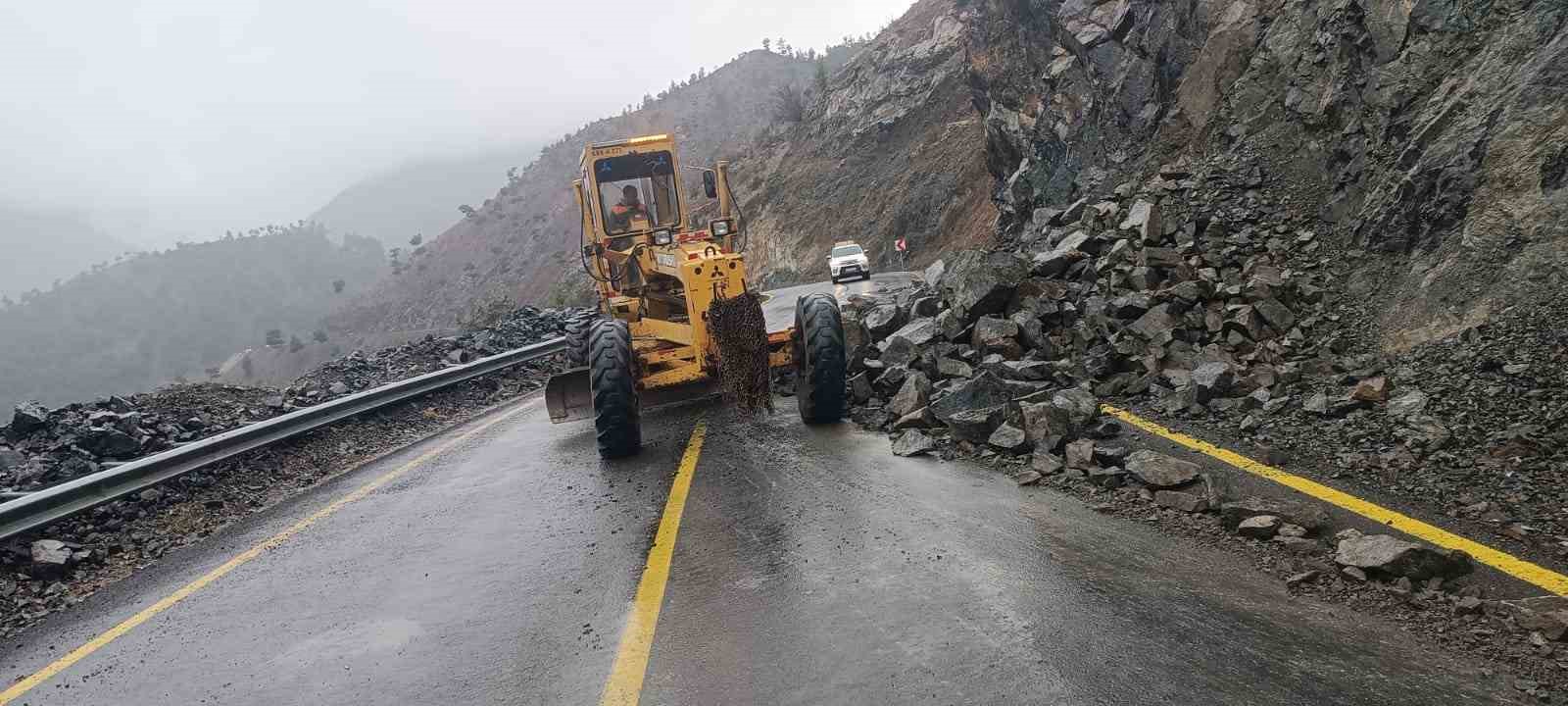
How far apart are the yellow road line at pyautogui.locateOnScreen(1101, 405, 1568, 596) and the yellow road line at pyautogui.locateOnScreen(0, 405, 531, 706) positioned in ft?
22.8

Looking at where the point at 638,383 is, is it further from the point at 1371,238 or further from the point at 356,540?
the point at 1371,238

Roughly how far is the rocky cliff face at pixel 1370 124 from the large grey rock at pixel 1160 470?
2.85 m

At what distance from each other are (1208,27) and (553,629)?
1391cm

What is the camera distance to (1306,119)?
10.7 meters

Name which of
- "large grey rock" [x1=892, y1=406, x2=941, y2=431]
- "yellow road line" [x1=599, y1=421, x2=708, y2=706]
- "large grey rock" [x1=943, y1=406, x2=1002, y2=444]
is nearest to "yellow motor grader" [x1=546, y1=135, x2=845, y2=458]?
"large grey rock" [x1=892, y1=406, x2=941, y2=431]

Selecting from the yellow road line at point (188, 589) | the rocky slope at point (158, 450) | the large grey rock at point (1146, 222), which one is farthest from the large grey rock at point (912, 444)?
the rocky slope at point (158, 450)

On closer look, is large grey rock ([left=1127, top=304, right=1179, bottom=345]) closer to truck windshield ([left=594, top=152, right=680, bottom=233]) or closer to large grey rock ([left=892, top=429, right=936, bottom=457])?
large grey rock ([left=892, top=429, right=936, bottom=457])

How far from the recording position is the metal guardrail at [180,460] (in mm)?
6492

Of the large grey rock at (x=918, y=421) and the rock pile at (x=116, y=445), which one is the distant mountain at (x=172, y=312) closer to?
the rock pile at (x=116, y=445)

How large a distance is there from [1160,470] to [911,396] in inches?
115

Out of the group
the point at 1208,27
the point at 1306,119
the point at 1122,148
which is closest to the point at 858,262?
the point at 1122,148

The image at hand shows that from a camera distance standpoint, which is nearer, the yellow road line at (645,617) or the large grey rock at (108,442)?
the yellow road line at (645,617)

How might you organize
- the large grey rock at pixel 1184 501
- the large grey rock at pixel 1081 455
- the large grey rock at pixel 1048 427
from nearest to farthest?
1. the large grey rock at pixel 1184 501
2. the large grey rock at pixel 1081 455
3. the large grey rock at pixel 1048 427

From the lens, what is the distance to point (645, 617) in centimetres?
434
